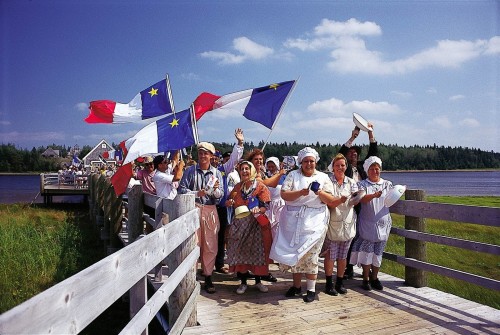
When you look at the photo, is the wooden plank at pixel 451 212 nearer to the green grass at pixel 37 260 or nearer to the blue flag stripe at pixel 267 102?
the blue flag stripe at pixel 267 102

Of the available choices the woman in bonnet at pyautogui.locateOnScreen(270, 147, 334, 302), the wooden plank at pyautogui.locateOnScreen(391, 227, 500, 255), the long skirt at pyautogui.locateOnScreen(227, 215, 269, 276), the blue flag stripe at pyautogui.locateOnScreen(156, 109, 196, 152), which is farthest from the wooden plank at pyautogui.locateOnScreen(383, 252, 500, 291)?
the blue flag stripe at pyautogui.locateOnScreen(156, 109, 196, 152)

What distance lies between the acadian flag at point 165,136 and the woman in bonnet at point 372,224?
2993 millimetres

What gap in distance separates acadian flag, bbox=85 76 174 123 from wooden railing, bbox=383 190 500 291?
5.23m

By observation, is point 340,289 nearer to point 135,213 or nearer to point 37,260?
point 135,213

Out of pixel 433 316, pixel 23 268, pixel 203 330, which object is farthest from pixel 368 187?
pixel 23 268

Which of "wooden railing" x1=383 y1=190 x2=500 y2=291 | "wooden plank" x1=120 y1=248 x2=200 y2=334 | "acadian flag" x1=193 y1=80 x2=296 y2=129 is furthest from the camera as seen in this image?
"acadian flag" x1=193 y1=80 x2=296 y2=129

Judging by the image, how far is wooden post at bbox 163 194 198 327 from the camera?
13.2ft

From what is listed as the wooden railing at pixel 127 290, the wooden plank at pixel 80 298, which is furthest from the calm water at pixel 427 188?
the wooden plank at pixel 80 298

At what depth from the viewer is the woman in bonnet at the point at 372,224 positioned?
17.9ft

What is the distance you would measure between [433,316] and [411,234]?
1.28 metres

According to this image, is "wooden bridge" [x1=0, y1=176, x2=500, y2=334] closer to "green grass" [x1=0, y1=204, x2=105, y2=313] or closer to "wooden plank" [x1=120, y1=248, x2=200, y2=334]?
"wooden plank" [x1=120, y1=248, x2=200, y2=334]

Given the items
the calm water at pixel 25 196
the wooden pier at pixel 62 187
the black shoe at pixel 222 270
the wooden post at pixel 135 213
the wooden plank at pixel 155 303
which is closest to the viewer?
the wooden plank at pixel 155 303

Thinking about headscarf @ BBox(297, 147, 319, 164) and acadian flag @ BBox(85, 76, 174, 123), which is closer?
headscarf @ BBox(297, 147, 319, 164)

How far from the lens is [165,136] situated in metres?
6.99
